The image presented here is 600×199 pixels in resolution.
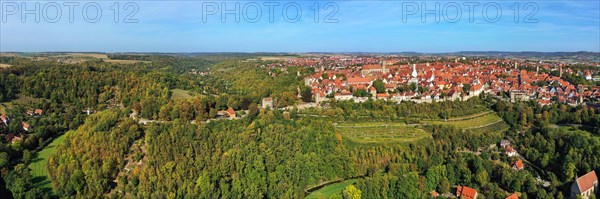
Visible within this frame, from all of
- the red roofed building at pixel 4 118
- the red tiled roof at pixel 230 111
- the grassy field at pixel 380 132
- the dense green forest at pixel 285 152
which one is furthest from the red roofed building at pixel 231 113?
the red roofed building at pixel 4 118

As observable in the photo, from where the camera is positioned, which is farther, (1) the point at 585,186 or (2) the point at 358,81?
(2) the point at 358,81

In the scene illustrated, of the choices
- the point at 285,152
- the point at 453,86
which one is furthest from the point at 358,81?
the point at 285,152

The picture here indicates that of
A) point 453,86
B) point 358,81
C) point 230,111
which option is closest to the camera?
point 230,111

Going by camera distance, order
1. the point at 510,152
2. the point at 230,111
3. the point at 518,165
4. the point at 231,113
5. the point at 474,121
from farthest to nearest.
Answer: the point at 474,121
the point at 230,111
the point at 231,113
the point at 510,152
the point at 518,165

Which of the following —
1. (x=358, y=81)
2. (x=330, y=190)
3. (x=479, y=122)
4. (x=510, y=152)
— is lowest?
(x=330, y=190)

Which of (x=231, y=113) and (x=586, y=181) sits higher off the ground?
(x=231, y=113)

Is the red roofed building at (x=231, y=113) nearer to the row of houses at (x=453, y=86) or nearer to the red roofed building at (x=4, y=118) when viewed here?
the row of houses at (x=453, y=86)

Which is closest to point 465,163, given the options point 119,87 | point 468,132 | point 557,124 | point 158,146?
point 468,132

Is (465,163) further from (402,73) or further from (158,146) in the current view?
(402,73)

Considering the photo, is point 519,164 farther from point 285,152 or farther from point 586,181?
point 285,152
